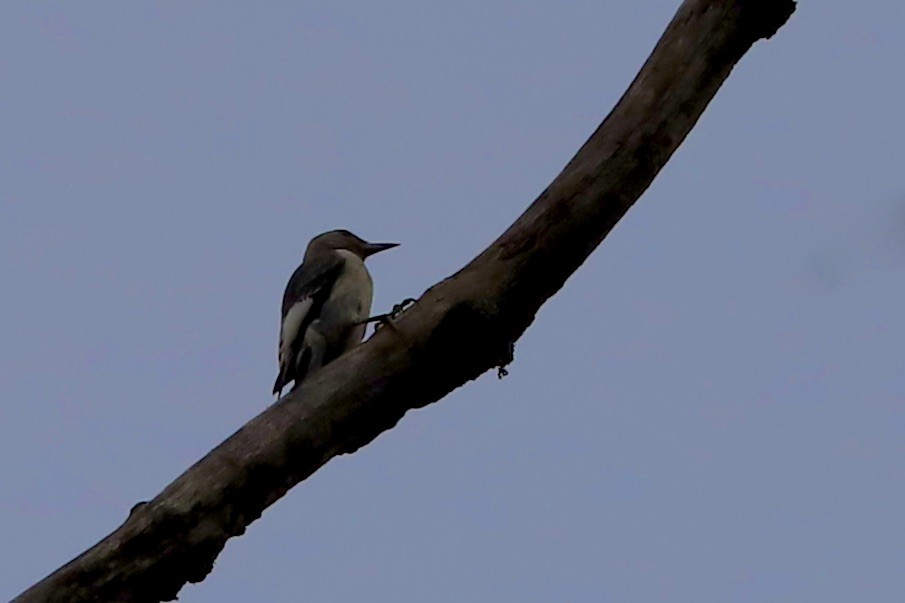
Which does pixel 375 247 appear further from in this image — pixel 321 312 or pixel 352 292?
pixel 321 312

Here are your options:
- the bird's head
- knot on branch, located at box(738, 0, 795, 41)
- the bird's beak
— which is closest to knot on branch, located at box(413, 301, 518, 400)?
knot on branch, located at box(738, 0, 795, 41)

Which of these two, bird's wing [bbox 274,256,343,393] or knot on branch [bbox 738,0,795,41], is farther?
bird's wing [bbox 274,256,343,393]

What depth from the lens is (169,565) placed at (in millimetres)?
4074

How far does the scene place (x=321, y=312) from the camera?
7.12 m

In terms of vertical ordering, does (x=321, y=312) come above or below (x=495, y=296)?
above

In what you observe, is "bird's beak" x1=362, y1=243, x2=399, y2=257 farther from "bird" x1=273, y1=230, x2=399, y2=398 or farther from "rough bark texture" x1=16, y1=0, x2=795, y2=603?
"rough bark texture" x1=16, y1=0, x2=795, y2=603

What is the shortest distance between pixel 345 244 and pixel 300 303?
1.36 metres

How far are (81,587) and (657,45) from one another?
8.26 ft

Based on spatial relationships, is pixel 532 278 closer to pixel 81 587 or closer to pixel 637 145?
pixel 637 145

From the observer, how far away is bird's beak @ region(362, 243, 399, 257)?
8.67m

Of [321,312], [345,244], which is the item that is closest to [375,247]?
[345,244]

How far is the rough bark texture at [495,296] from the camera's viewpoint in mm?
4262

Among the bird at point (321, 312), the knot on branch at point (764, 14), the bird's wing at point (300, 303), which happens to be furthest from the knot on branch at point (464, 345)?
the bird's wing at point (300, 303)

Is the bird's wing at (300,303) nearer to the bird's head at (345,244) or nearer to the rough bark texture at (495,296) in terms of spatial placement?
the bird's head at (345,244)
